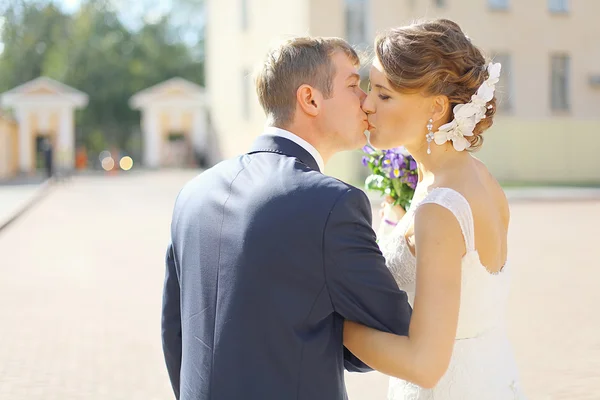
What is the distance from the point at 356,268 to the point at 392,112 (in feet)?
2.24

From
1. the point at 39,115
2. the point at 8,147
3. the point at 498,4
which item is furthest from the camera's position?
the point at 39,115

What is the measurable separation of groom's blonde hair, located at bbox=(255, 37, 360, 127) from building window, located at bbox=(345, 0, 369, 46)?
92.8 feet

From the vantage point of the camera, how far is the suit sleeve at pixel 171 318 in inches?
97.8

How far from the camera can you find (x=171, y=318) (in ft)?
8.27

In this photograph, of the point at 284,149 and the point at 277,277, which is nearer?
the point at 277,277

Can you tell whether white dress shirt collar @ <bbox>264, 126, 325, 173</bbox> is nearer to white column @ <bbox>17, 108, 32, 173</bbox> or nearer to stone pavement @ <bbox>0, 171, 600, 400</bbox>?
stone pavement @ <bbox>0, 171, 600, 400</bbox>

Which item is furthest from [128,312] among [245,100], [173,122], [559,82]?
[173,122]

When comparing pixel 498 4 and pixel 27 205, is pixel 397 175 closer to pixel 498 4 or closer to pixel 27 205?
pixel 27 205

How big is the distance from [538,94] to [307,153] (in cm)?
3206

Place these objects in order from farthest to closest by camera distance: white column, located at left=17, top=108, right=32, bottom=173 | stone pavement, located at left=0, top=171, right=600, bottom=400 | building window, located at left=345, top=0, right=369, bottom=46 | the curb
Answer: white column, located at left=17, top=108, right=32, bottom=173 → building window, located at left=345, top=0, right=369, bottom=46 → the curb → stone pavement, located at left=0, top=171, right=600, bottom=400

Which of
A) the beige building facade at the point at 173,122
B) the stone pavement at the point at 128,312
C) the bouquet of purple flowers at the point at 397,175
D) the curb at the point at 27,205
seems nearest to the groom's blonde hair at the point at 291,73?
the bouquet of purple flowers at the point at 397,175

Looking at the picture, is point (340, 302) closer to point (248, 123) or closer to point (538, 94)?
point (538, 94)

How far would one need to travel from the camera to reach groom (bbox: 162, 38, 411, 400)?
2.03 metres

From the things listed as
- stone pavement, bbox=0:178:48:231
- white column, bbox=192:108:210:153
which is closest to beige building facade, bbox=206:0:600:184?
stone pavement, bbox=0:178:48:231
